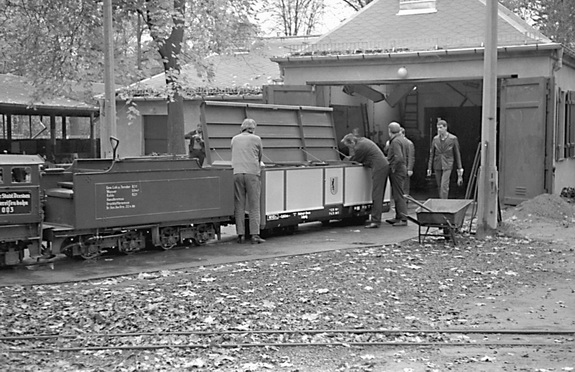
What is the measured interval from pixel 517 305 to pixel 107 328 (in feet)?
15.4

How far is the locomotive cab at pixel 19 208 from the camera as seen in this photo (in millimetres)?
11609

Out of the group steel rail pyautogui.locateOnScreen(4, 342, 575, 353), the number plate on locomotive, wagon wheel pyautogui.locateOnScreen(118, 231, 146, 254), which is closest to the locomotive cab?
the number plate on locomotive

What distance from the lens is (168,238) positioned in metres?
13.7

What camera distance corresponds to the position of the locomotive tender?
11.9 m

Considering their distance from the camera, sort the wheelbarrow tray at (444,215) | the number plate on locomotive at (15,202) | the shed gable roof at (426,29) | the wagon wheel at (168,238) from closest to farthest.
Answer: the number plate on locomotive at (15,202), the wagon wheel at (168,238), the wheelbarrow tray at (444,215), the shed gable roof at (426,29)

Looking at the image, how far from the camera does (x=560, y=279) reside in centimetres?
1170

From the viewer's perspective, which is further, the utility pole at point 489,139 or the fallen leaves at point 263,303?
the utility pole at point 489,139

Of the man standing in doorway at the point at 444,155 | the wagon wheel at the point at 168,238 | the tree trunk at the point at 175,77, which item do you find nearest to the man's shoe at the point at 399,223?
the man standing in doorway at the point at 444,155

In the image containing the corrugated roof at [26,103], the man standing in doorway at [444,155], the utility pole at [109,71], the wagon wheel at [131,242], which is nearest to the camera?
the wagon wheel at [131,242]

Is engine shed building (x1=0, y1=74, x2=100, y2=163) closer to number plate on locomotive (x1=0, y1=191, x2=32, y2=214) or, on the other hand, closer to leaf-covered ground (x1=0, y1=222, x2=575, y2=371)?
number plate on locomotive (x1=0, y1=191, x2=32, y2=214)

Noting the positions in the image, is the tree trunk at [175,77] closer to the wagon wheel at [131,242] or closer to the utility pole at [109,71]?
the utility pole at [109,71]

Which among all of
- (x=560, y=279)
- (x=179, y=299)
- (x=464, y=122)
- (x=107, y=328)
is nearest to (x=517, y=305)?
(x=560, y=279)

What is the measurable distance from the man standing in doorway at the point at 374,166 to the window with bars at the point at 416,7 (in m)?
7.49

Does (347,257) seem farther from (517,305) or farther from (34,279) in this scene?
(34,279)
